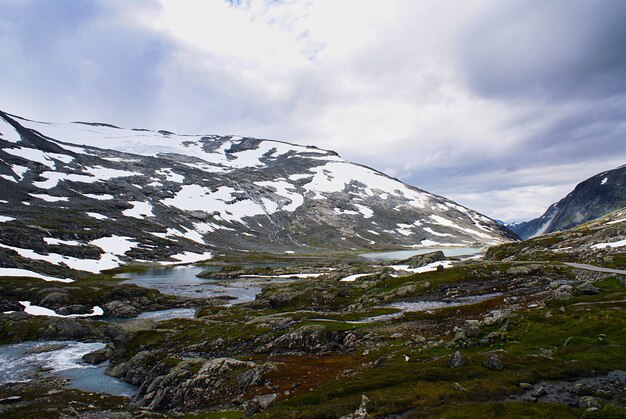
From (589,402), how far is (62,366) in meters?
54.0

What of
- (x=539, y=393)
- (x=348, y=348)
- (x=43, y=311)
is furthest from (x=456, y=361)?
(x=43, y=311)

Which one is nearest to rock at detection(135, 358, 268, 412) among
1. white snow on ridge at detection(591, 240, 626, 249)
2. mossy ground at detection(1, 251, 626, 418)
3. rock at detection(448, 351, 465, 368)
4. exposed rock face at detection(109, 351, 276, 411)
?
exposed rock face at detection(109, 351, 276, 411)

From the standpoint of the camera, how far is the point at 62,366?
4559 cm

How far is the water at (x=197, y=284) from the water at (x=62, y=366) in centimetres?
3723

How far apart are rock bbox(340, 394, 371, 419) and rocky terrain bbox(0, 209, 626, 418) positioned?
92mm

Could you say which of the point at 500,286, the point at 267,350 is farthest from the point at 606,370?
the point at 500,286

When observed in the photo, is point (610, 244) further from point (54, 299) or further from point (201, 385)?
point (54, 299)

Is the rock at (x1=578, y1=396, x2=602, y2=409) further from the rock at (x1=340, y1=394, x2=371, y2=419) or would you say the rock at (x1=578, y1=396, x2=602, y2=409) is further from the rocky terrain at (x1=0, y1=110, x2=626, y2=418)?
the rock at (x1=340, y1=394, x2=371, y2=419)

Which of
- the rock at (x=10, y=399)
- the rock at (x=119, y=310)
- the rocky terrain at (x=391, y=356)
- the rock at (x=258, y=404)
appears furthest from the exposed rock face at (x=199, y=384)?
the rock at (x=119, y=310)

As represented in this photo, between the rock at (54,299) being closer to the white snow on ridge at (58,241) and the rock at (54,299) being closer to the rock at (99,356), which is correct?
the rock at (99,356)

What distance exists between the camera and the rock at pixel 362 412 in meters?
18.7

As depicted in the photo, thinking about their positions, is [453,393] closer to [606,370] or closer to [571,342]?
[606,370]

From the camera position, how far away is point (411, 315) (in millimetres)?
50250

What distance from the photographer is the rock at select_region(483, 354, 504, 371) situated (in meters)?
23.6
